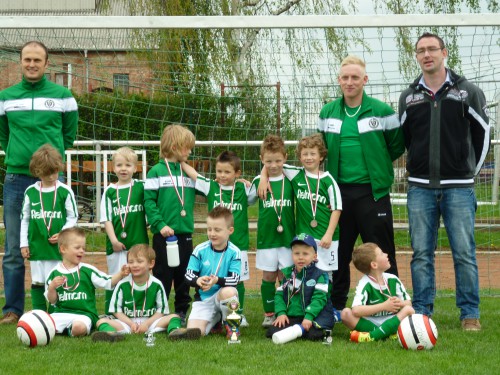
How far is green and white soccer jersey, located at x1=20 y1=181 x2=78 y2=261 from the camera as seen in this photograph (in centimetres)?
714

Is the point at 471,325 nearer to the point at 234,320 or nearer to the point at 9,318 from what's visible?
the point at 234,320

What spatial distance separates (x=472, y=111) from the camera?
6.72 metres

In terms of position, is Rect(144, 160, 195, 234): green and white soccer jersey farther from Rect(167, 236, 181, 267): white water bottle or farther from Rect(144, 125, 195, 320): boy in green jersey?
Rect(167, 236, 181, 267): white water bottle

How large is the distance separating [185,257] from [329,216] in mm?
1361

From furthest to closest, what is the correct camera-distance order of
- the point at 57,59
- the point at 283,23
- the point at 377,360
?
the point at 57,59 < the point at 283,23 < the point at 377,360

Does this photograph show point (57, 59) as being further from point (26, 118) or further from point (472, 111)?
point (472, 111)

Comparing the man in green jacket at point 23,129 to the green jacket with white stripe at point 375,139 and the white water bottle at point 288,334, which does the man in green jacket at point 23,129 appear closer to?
the green jacket with white stripe at point 375,139

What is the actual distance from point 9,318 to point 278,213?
2669 millimetres

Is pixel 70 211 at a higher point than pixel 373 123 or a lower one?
lower

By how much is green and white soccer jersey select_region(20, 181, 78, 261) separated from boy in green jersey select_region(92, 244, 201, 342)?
2.39 ft

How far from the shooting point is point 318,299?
6.64 metres

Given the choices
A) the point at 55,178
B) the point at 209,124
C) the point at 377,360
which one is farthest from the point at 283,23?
the point at 377,360

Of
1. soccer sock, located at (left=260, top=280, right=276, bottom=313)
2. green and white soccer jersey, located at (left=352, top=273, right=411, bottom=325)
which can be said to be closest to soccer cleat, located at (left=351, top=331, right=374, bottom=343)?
green and white soccer jersey, located at (left=352, top=273, right=411, bottom=325)

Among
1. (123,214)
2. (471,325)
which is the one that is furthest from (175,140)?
(471,325)
